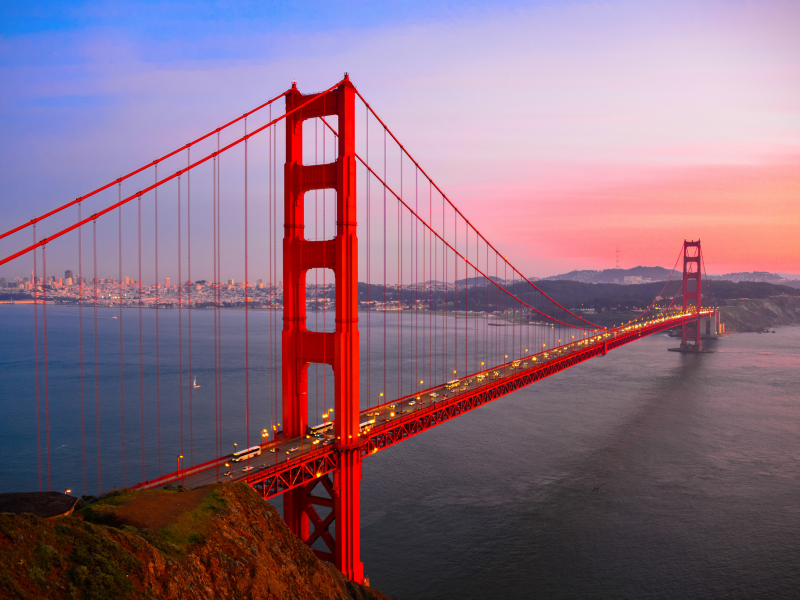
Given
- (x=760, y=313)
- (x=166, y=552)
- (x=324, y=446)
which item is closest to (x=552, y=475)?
(x=324, y=446)

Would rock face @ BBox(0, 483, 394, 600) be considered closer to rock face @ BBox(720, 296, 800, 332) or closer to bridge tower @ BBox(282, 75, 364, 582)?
bridge tower @ BBox(282, 75, 364, 582)

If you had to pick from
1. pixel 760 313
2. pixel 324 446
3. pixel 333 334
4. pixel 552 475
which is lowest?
pixel 552 475

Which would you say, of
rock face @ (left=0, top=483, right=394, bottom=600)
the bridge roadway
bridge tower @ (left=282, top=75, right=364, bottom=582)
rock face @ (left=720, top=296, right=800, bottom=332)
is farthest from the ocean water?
rock face @ (left=720, top=296, right=800, bottom=332)

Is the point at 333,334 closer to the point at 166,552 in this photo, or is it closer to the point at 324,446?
the point at 324,446

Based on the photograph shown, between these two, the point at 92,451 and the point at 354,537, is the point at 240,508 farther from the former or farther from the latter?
the point at 92,451

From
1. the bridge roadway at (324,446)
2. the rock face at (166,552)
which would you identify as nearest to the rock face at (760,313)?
the bridge roadway at (324,446)

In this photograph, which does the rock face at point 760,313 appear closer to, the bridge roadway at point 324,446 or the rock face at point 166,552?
the bridge roadway at point 324,446

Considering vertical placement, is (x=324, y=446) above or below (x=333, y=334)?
below
